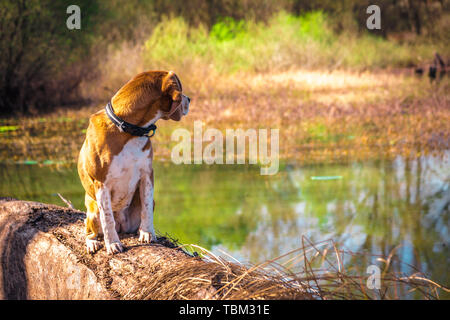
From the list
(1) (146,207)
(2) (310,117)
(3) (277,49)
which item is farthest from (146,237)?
(3) (277,49)

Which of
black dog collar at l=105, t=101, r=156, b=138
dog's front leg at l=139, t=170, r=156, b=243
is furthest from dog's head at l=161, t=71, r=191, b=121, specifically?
dog's front leg at l=139, t=170, r=156, b=243

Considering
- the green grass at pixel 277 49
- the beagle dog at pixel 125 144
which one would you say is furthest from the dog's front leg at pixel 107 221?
the green grass at pixel 277 49

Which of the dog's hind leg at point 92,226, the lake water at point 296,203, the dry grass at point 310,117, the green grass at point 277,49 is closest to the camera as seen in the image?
the dog's hind leg at point 92,226

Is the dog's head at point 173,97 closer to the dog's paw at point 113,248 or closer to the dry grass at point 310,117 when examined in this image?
the dog's paw at point 113,248

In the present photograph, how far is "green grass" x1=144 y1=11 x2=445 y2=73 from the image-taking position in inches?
655

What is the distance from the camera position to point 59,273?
2764mm

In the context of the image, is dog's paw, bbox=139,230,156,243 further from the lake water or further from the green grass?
the green grass

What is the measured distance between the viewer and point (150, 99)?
2504mm

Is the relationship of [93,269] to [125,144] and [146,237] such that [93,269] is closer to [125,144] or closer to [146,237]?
[146,237]

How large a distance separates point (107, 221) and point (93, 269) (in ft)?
0.70

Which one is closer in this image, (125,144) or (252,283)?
(252,283)

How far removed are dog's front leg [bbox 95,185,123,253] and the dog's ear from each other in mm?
443

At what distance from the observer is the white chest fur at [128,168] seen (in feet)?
8.14

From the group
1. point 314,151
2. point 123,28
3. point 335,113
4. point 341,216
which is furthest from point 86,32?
point 341,216
